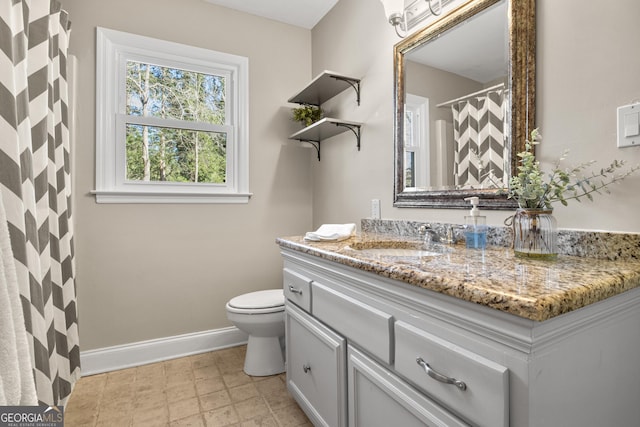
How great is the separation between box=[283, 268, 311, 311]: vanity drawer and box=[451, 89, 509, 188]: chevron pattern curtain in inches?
32.4

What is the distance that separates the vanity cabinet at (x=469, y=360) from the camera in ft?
2.09

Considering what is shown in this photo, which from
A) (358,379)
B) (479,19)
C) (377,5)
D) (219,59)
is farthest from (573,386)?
(219,59)

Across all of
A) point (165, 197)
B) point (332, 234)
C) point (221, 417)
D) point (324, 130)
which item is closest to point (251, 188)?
point (165, 197)

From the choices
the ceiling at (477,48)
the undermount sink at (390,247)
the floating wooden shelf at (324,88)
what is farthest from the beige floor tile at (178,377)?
the ceiling at (477,48)

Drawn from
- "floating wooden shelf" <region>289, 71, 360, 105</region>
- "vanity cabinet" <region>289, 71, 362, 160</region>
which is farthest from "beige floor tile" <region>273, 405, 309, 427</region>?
"floating wooden shelf" <region>289, 71, 360, 105</region>

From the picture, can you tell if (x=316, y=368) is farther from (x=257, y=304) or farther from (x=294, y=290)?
(x=257, y=304)

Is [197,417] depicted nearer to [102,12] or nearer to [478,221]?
[478,221]

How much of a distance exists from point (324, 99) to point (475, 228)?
165 cm

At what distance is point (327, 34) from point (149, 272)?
7.09 ft

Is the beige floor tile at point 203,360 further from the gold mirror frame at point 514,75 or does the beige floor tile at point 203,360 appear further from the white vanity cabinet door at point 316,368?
the gold mirror frame at point 514,75

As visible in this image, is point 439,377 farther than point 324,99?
No

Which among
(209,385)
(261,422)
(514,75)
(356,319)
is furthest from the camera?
(209,385)

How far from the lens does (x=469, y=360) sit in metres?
0.71

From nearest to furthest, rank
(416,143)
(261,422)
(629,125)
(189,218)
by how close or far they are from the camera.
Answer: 1. (629,125)
2. (261,422)
3. (416,143)
4. (189,218)
